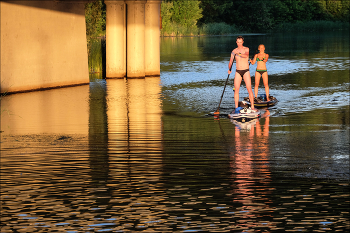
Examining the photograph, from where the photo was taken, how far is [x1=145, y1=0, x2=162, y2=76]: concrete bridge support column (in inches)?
1011

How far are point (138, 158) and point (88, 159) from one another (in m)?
0.81

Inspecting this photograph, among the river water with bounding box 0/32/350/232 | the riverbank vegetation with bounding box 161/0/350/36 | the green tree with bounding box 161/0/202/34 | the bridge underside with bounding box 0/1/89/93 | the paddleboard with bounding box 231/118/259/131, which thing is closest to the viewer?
the river water with bounding box 0/32/350/232

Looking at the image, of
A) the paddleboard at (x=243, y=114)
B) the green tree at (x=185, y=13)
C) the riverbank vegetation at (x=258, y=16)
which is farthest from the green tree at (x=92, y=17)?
the green tree at (x=185, y=13)

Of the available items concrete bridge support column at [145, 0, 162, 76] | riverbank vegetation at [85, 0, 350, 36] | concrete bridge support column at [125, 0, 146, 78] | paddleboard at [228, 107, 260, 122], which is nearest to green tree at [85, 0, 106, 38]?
concrete bridge support column at [145, 0, 162, 76]

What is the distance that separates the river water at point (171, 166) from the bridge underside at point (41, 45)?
1828 mm

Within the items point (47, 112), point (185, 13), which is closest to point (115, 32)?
point (47, 112)

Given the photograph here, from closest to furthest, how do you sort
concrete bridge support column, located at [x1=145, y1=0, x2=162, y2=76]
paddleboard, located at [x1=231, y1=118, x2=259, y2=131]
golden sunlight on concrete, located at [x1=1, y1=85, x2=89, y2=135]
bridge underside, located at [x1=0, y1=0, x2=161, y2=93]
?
paddleboard, located at [x1=231, y1=118, x2=259, y2=131], golden sunlight on concrete, located at [x1=1, y1=85, x2=89, y2=135], bridge underside, located at [x1=0, y1=0, x2=161, y2=93], concrete bridge support column, located at [x1=145, y1=0, x2=162, y2=76]

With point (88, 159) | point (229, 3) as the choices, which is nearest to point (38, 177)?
point (88, 159)

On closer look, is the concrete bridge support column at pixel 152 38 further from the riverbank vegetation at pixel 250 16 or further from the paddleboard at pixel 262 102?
the riverbank vegetation at pixel 250 16

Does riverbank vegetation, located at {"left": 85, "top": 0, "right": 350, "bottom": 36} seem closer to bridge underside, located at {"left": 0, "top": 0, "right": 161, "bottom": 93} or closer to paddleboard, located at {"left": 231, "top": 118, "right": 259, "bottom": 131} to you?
bridge underside, located at {"left": 0, "top": 0, "right": 161, "bottom": 93}

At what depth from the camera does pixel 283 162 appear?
31.6 ft

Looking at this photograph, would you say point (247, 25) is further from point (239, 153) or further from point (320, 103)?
point (239, 153)

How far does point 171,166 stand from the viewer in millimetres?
9383

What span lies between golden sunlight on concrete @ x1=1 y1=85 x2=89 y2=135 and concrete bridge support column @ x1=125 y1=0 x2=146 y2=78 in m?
4.29
